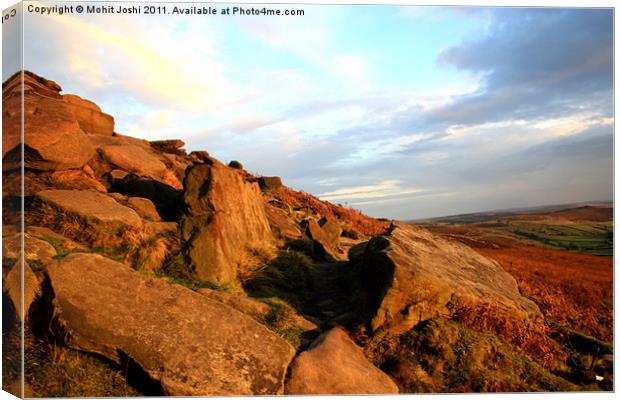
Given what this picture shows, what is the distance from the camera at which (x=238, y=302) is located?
7.25 metres

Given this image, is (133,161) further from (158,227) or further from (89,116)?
(89,116)

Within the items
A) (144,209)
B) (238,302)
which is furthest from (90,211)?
(238,302)

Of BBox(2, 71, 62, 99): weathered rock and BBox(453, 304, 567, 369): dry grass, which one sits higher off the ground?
BBox(2, 71, 62, 99): weathered rock

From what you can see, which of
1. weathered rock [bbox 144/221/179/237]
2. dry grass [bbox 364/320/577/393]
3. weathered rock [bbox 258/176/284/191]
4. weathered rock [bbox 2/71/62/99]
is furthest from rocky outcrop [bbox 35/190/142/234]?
weathered rock [bbox 258/176/284/191]

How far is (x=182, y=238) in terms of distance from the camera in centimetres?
868

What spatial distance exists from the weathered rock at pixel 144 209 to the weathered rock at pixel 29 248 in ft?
9.07

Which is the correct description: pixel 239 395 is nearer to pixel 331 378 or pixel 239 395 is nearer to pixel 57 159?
pixel 331 378

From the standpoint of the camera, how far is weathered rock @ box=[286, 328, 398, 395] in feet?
19.4

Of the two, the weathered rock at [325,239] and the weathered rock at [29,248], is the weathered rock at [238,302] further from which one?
the weathered rock at [325,239]

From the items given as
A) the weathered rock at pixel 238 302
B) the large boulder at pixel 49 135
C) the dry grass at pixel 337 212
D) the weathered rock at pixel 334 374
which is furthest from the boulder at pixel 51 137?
the dry grass at pixel 337 212

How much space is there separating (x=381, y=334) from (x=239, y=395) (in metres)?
2.75

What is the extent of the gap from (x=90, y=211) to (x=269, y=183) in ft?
48.2

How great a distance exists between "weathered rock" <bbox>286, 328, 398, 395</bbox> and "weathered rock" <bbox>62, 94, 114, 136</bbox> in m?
17.5

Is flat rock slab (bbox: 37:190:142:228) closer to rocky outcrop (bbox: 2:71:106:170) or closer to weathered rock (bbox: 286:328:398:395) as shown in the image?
rocky outcrop (bbox: 2:71:106:170)
